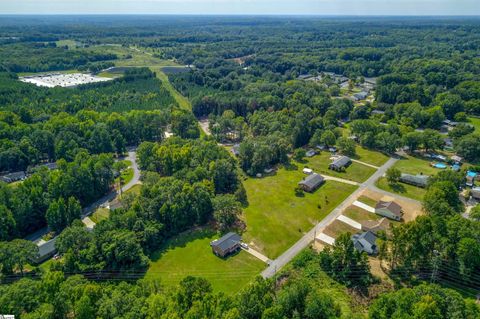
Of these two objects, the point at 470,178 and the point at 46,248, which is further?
the point at 470,178

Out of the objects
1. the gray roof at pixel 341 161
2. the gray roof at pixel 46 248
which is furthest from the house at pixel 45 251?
the gray roof at pixel 341 161

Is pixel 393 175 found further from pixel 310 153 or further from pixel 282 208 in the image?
pixel 282 208

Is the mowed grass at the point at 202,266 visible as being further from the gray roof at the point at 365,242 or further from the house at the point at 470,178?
the house at the point at 470,178

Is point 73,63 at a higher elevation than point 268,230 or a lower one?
higher

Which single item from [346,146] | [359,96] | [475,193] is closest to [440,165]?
[475,193]

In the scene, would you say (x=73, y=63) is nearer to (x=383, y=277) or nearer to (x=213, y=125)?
(x=213, y=125)

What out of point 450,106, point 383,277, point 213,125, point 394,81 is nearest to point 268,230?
point 383,277
